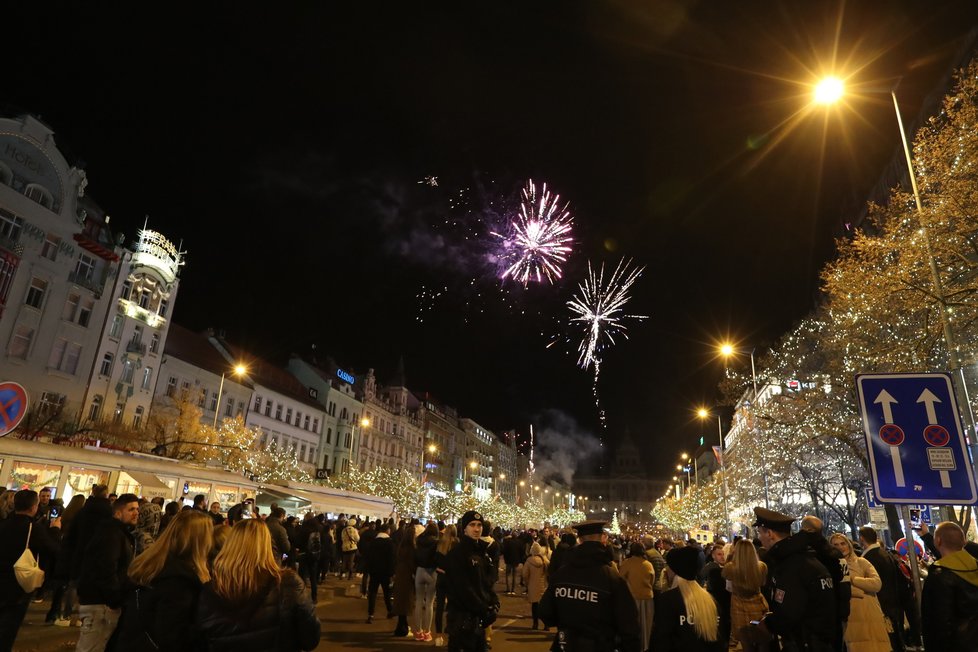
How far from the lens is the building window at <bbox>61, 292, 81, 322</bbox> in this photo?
3575 centimetres

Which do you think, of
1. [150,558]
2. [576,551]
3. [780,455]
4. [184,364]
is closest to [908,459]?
[576,551]

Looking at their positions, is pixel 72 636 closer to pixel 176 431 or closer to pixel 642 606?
pixel 642 606

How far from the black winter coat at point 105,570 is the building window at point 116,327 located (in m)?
38.8

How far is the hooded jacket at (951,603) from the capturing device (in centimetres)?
488

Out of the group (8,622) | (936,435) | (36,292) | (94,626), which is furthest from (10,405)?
(36,292)

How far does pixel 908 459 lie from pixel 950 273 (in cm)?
1412

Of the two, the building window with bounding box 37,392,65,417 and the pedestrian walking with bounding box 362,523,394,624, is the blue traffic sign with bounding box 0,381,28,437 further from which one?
the building window with bounding box 37,392,65,417

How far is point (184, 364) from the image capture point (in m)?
45.8

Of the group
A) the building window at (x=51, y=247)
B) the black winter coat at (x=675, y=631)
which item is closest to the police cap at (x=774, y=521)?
the black winter coat at (x=675, y=631)

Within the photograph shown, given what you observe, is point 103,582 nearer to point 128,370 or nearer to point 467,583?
point 467,583

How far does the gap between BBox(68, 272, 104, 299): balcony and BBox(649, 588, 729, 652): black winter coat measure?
40836mm

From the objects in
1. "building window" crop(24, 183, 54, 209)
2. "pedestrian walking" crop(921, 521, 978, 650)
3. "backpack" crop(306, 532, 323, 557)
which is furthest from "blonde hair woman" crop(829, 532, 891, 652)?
"building window" crop(24, 183, 54, 209)

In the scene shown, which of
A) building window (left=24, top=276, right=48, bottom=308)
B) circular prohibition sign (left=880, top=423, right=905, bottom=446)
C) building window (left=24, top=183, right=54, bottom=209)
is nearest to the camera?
circular prohibition sign (left=880, top=423, right=905, bottom=446)

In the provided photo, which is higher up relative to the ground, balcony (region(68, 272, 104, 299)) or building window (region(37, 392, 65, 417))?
balcony (region(68, 272, 104, 299))
